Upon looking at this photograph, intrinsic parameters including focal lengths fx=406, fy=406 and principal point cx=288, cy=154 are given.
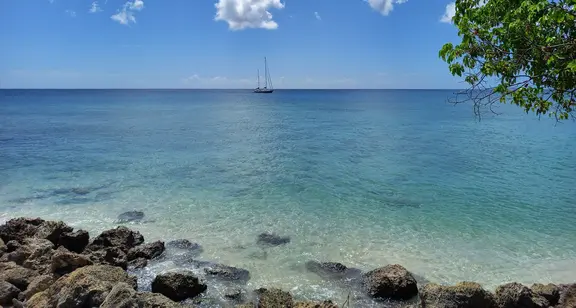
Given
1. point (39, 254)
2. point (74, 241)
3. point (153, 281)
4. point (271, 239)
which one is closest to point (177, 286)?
point (153, 281)

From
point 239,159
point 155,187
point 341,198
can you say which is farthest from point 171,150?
point 341,198

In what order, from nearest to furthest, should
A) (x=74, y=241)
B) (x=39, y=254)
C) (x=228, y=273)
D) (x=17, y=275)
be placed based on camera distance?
(x=17, y=275)
(x=39, y=254)
(x=228, y=273)
(x=74, y=241)

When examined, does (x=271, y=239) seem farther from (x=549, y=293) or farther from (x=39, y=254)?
(x=549, y=293)

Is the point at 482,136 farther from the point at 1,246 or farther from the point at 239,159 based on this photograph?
the point at 1,246

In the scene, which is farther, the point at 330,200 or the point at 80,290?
the point at 330,200

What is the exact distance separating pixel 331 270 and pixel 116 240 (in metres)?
7.25

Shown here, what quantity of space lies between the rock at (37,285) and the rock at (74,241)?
9.23ft

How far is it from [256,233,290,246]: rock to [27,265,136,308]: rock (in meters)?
5.93

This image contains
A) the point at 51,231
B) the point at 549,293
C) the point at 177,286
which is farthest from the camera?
the point at 51,231

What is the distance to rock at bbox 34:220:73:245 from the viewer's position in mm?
13086

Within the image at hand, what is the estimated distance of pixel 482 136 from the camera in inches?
1762

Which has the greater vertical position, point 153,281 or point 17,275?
point 17,275

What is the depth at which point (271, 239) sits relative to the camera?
49.7 ft

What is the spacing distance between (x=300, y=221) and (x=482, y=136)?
35.0 metres
